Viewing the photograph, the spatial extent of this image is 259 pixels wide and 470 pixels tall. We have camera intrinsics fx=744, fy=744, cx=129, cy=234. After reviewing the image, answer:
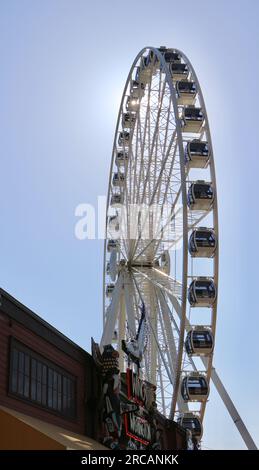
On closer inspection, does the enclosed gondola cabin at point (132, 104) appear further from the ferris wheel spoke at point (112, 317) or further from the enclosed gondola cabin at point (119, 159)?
the ferris wheel spoke at point (112, 317)

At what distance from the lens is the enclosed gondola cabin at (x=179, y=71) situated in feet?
116

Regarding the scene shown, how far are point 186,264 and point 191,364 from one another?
15.1 feet

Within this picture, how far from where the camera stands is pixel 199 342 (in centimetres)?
3175

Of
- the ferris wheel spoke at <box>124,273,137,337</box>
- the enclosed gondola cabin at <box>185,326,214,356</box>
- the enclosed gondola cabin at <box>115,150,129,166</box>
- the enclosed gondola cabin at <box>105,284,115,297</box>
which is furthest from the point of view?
the enclosed gondola cabin at <box>115,150,129,166</box>

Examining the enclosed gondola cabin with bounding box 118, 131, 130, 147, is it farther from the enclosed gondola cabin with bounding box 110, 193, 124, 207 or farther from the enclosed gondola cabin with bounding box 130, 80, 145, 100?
the enclosed gondola cabin with bounding box 110, 193, 124, 207

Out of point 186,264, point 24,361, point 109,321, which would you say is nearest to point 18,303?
point 24,361

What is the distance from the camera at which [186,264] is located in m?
30.8

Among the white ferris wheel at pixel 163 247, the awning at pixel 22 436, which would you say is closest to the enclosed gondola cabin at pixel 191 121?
the white ferris wheel at pixel 163 247

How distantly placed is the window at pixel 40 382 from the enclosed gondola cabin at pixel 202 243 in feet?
36.6

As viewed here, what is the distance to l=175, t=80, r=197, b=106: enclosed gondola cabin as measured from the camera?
34.6 meters

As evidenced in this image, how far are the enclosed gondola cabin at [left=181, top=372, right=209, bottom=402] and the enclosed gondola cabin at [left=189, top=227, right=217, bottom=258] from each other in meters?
5.24

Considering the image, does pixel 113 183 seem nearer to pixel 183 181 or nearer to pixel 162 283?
pixel 162 283

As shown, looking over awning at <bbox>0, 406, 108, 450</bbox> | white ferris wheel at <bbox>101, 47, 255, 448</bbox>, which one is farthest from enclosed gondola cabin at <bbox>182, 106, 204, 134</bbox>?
awning at <bbox>0, 406, 108, 450</bbox>

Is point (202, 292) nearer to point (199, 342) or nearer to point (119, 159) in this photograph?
point (199, 342)
